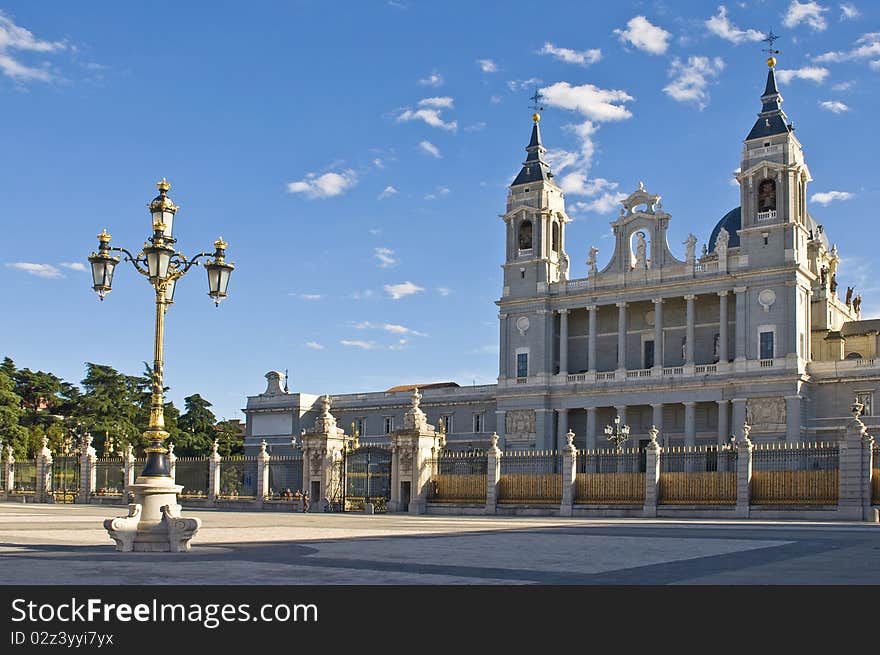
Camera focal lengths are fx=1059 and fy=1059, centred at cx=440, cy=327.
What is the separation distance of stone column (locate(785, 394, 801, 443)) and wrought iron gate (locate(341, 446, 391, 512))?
3068 centimetres

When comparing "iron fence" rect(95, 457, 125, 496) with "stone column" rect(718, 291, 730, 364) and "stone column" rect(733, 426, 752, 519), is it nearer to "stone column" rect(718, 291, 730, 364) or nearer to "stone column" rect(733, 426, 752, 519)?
"stone column" rect(733, 426, 752, 519)

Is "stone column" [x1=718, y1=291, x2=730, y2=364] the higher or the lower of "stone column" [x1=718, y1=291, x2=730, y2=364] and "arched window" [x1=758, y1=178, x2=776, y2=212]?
the lower

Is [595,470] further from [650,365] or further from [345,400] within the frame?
[345,400]

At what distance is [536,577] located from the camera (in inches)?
552

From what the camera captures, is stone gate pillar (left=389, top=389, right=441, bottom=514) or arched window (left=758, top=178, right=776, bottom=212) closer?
stone gate pillar (left=389, top=389, right=441, bottom=514)

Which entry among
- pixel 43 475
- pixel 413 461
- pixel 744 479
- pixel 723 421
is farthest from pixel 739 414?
pixel 43 475

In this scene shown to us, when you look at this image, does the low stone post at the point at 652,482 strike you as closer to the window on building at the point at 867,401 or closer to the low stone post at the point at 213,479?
the low stone post at the point at 213,479

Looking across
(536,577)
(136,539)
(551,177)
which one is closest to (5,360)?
(551,177)

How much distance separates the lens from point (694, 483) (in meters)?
41.7

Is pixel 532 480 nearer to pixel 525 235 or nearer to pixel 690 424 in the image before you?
pixel 690 424

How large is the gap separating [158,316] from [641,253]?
6212cm

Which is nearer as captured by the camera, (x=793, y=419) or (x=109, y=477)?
(x=109, y=477)

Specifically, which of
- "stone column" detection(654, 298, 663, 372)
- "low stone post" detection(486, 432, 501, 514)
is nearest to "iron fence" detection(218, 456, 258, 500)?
"low stone post" detection(486, 432, 501, 514)

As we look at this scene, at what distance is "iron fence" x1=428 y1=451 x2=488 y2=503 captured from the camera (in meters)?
45.7
